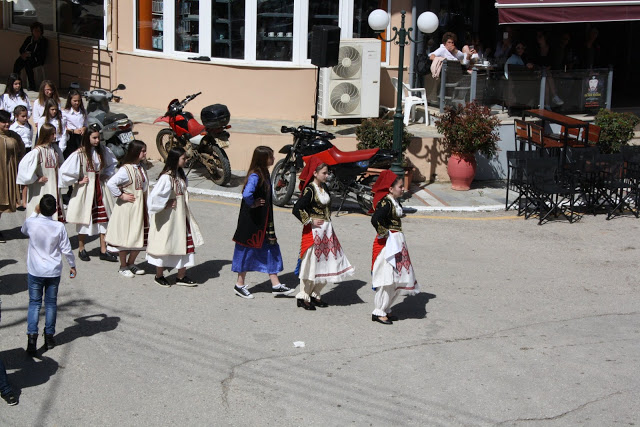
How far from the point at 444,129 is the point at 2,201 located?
7.17 m

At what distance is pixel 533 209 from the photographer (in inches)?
536

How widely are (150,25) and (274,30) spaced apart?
9.54 ft

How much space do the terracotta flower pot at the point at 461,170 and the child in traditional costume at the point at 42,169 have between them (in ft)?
22.6

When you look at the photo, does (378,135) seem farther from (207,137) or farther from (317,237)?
(317,237)

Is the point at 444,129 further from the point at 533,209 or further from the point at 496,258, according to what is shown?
the point at 496,258

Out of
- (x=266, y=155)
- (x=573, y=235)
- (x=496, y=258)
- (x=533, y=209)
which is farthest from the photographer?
(x=533, y=209)

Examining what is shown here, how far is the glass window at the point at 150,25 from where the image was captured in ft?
60.8

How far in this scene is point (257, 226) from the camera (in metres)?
9.34

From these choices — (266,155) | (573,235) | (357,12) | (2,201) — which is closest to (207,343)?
(266,155)

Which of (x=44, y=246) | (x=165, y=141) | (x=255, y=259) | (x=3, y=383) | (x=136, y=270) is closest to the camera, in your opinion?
(x=3, y=383)

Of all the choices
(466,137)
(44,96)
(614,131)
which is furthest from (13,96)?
(614,131)

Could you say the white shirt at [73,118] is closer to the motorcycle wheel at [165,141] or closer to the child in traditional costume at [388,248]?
the motorcycle wheel at [165,141]

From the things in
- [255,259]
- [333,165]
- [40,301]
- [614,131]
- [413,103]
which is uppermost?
[413,103]

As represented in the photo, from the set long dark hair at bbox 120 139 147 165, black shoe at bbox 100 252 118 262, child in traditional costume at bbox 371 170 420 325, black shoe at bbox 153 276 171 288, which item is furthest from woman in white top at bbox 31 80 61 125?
child in traditional costume at bbox 371 170 420 325
